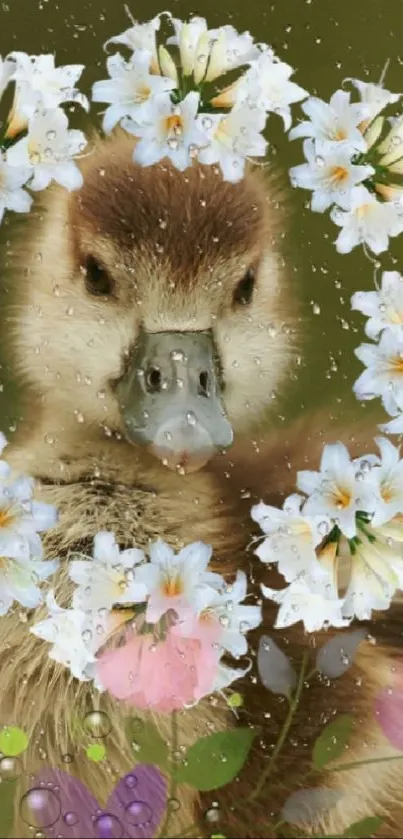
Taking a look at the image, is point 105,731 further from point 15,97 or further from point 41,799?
point 15,97

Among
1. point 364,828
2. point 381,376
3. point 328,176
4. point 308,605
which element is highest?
point 328,176

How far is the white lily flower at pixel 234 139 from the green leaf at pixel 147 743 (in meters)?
0.37

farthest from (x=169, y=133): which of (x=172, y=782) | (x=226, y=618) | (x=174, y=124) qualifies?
(x=172, y=782)

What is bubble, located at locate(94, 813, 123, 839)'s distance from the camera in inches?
20.6

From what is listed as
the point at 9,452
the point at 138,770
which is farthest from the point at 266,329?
the point at 138,770

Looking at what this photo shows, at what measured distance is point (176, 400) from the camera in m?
0.53

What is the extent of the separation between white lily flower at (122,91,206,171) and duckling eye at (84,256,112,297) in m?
0.07

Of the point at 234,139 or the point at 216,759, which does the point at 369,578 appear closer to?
the point at 216,759

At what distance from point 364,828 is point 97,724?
0.19 meters

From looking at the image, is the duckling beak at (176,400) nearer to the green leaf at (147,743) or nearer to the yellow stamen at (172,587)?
the yellow stamen at (172,587)

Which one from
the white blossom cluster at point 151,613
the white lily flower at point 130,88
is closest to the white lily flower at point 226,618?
the white blossom cluster at point 151,613

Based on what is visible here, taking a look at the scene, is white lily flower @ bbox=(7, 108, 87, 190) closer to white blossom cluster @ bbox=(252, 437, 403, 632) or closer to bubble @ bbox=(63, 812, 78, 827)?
white blossom cluster @ bbox=(252, 437, 403, 632)

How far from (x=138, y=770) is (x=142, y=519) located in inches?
6.5

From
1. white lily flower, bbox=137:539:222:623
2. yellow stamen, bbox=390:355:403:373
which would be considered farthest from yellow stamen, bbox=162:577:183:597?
yellow stamen, bbox=390:355:403:373
